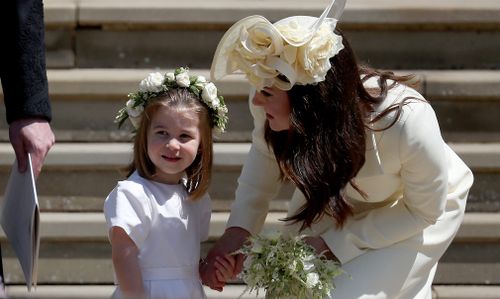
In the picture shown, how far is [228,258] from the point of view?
414cm

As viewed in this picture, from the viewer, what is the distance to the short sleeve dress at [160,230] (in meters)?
3.98

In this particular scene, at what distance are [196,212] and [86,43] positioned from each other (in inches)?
77.9

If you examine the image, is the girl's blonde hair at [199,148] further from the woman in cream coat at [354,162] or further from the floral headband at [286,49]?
the floral headband at [286,49]

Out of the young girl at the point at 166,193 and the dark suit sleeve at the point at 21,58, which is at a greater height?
the dark suit sleeve at the point at 21,58

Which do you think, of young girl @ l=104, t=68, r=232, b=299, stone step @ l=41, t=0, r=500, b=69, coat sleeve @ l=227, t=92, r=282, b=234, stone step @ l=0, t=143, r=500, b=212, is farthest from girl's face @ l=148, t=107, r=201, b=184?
stone step @ l=41, t=0, r=500, b=69

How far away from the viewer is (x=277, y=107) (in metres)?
3.86

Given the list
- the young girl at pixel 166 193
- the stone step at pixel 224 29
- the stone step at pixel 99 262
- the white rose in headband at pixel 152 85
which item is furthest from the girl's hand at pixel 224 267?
the stone step at pixel 224 29

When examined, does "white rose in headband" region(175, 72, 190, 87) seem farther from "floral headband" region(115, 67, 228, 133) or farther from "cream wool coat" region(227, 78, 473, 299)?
"cream wool coat" region(227, 78, 473, 299)

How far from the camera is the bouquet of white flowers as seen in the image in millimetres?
3812

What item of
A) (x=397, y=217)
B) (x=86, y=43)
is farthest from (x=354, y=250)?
(x=86, y=43)

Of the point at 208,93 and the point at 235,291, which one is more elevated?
the point at 208,93

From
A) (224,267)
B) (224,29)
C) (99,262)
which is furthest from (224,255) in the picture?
(224,29)

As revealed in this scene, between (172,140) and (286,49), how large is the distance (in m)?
0.57

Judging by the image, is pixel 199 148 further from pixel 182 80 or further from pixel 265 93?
pixel 265 93
